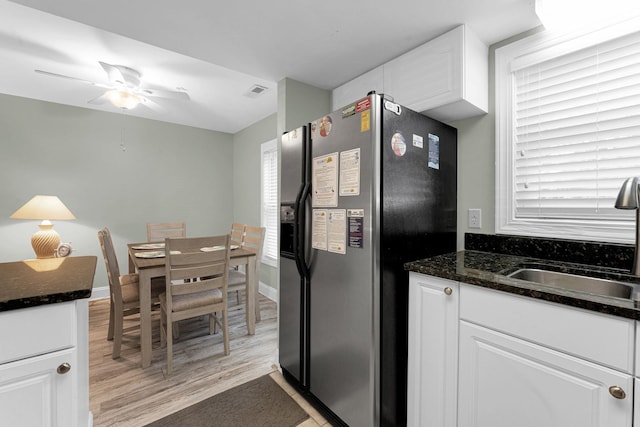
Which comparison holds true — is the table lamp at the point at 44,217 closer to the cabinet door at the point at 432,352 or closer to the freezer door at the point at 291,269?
the freezer door at the point at 291,269

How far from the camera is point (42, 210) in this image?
8.86 feet

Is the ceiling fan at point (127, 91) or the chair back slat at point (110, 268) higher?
the ceiling fan at point (127, 91)

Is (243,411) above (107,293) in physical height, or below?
below

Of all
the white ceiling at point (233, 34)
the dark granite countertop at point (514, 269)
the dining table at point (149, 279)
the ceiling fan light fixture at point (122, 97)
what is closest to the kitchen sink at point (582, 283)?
the dark granite countertop at point (514, 269)

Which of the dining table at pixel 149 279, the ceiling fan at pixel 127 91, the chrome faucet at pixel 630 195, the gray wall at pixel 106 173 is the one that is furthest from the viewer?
the gray wall at pixel 106 173

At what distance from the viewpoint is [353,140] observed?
55.5 inches

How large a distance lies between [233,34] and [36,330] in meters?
1.69

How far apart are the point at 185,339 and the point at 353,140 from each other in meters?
2.44

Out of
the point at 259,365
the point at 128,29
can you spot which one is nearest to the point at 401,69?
the point at 128,29

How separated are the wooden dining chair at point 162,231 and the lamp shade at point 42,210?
0.85 m

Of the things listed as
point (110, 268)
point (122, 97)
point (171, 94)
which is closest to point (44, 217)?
point (110, 268)

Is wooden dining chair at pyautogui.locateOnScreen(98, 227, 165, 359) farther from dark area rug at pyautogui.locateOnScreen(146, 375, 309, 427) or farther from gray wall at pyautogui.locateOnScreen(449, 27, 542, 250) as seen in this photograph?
gray wall at pyautogui.locateOnScreen(449, 27, 542, 250)

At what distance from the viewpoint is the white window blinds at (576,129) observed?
51.5 inches

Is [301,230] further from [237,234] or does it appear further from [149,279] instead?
[237,234]
